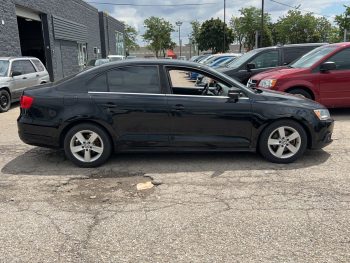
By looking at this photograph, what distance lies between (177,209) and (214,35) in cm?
6068

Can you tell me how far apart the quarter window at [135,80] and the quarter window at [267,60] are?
262 inches

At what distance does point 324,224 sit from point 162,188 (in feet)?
6.42

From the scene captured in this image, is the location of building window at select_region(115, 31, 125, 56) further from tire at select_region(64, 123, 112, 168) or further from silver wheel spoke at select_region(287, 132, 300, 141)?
silver wheel spoke at select_region(287, 132, 300, 141)

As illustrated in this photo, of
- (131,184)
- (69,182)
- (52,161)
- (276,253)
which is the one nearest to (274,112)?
(131,184)

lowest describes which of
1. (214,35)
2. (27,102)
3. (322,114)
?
(322,114)

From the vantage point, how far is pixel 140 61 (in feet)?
18.3

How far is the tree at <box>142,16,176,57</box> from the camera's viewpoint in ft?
254

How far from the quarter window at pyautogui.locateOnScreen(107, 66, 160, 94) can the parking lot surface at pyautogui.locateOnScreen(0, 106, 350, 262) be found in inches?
45.2

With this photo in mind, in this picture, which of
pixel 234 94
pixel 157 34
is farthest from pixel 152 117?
pixel 157 34

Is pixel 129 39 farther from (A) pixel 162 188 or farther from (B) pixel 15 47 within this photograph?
(A) pixel 162 188

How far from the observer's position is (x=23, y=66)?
12.9 metres

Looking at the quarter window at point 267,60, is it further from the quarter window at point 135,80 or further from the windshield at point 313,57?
the quarter window at point 135,80

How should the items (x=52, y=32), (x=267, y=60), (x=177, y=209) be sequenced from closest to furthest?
(x=177, y=209)
(x=267, y=60)
(x=52, y=32)

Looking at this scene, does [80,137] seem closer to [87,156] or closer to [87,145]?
[87,145]
